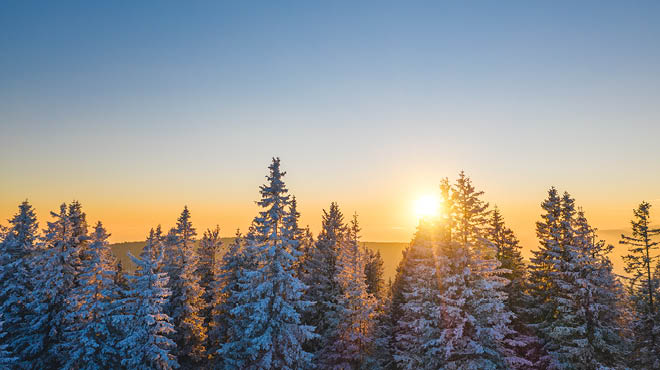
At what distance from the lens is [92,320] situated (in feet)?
88.5

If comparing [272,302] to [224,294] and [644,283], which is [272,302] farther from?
[644,283]

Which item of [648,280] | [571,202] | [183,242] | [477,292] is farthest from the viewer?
[183,242]

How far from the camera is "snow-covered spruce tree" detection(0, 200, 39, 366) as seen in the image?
28366 mm

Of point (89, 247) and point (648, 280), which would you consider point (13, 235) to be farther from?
point (648, 280)

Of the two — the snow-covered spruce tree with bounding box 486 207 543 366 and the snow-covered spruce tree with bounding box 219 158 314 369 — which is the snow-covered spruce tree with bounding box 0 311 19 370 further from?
the snow-covered spruce tree with bounding box 486 207 543 366

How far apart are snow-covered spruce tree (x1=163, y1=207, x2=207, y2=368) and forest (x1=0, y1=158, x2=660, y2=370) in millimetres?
143

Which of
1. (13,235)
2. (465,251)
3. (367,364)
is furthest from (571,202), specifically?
(13,235)

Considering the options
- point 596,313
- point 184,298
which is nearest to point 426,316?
point 596,313

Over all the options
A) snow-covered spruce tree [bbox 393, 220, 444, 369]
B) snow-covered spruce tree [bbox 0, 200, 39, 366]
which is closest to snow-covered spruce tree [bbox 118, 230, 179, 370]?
snow-covered spruce tree [bbox 0, 200, 39, 366]

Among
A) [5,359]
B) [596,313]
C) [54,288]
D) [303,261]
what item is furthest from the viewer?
[303,261]

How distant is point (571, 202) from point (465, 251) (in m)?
9.38

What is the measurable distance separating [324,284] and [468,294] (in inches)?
641

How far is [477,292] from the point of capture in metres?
22.3

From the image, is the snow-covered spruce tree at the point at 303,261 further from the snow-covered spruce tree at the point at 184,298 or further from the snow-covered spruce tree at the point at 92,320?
the snow-covered spruce tree at the point at 92,320
